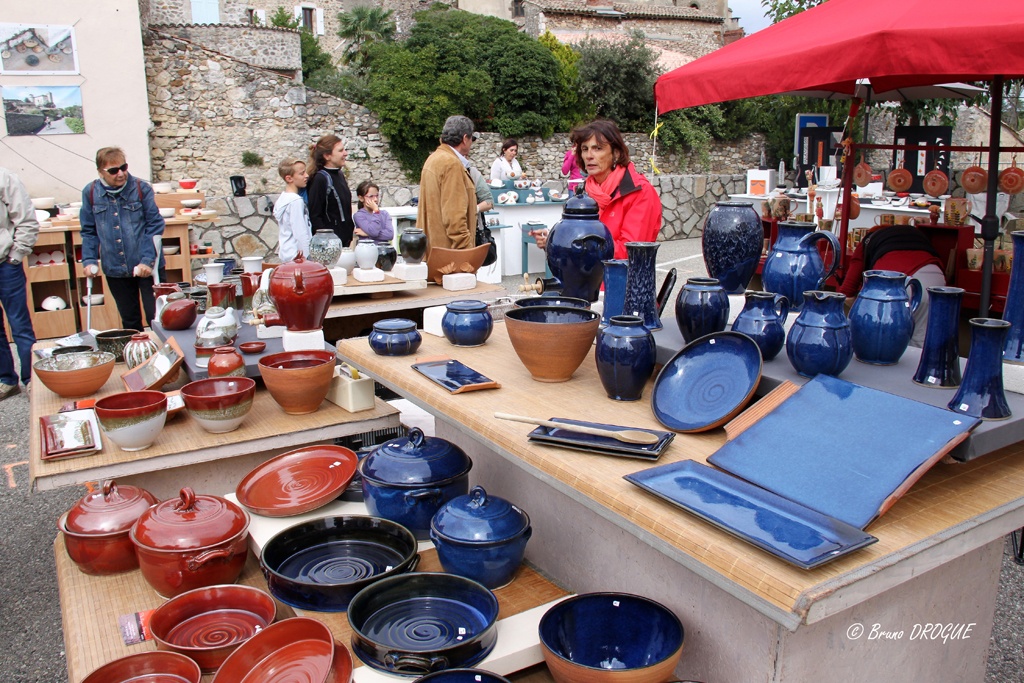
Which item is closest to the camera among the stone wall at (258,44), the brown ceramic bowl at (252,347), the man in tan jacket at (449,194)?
the brown ceramic bowl at (252,347)

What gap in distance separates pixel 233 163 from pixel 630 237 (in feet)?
42.5

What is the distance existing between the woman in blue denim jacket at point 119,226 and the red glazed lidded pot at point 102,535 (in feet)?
11.5

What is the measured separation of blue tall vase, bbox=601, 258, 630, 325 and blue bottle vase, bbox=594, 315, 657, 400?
39 centimetres

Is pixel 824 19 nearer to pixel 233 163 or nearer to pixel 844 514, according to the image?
pixel 844 514

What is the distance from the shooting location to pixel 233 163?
14.6 metres

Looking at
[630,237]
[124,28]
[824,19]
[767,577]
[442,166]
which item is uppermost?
[124,28]

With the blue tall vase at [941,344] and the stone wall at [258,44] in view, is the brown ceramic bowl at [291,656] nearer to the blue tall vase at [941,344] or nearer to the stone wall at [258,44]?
the blue tall vase at [941,344]

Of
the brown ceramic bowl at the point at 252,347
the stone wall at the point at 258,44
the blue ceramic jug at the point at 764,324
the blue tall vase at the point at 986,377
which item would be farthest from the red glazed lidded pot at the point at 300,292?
the stone wall at the point at 258,44

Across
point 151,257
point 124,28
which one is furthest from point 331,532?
point 124,28

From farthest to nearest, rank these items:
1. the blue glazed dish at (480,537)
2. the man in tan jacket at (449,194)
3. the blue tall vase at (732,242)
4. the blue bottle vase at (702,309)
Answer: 1. the man in tan jacket at (449,194)
2. the blue tall vase at (732,242)
3. the blue bottle vase at (702,309)
4. the blue glazed dish at (480,537)

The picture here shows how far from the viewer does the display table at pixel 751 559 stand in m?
1.19

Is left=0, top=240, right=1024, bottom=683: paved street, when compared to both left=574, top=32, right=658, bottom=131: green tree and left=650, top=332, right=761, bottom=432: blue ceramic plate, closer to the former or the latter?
left=650, top=332, right=761, bottom=432: blue ceramic plate

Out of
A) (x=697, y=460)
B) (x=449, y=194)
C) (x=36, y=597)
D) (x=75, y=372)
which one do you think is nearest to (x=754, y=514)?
(x=697, y=460)

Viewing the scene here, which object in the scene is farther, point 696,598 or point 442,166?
point 442,166
